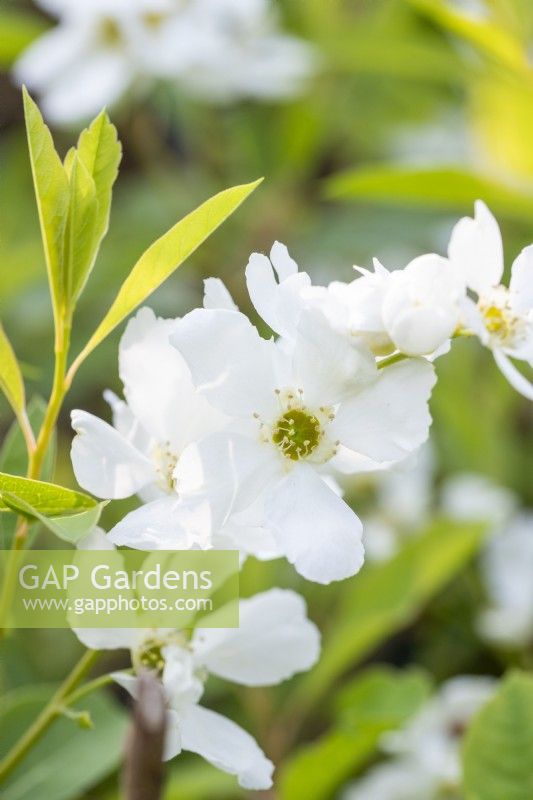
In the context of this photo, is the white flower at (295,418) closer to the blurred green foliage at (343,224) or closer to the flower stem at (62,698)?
the flower stem at (62,698)

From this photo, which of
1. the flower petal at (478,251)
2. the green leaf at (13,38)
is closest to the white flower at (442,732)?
the flower petal at (478,251)

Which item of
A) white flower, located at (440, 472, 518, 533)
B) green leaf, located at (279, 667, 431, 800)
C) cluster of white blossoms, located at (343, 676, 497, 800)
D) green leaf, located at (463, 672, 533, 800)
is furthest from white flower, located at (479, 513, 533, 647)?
green leaf, located at (463, 672, 533, 800)

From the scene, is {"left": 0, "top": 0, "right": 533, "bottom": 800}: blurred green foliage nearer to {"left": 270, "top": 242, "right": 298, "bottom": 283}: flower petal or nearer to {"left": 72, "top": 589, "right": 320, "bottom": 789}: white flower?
{"left": 72, "top": 589, "right": 320, "bottom": 789}: white flower

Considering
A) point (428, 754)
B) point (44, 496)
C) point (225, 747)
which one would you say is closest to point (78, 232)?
point (44, 496)

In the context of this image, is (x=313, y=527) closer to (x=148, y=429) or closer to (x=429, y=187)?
(x=148, y=429)

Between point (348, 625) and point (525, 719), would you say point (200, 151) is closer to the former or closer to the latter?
point (348, 625)
